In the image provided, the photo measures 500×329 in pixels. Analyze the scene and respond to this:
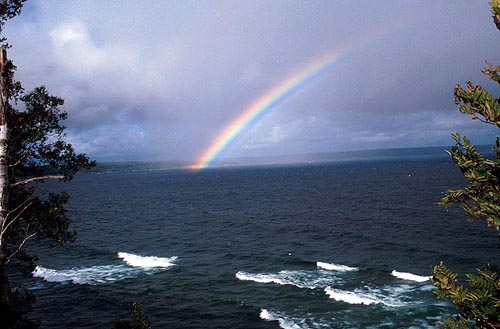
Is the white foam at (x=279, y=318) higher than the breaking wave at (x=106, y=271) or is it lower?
lower

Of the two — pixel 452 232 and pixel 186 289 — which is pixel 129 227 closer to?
pixel 186 289

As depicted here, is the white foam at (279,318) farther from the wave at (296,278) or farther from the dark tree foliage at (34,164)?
the dark tree foliage at (34,164)

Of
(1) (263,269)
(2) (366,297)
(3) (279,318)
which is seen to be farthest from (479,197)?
(1) (263,269)

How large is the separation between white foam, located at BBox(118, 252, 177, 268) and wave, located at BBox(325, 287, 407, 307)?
24323mm

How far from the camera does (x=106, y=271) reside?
47.3 meters

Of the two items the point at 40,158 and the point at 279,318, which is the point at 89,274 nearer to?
the point at 279,318

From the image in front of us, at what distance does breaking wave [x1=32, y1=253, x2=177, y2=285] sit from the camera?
44000mm

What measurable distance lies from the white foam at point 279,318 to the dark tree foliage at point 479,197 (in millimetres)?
22320

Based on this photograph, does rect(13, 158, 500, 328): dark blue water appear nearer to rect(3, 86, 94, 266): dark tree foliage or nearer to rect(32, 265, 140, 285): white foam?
rect(32, 265, 140, 285): white foam

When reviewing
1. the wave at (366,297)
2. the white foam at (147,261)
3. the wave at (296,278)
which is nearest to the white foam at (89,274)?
the white foam at (147,261)

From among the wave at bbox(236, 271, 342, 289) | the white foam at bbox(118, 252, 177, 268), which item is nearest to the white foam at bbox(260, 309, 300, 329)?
the wave at bbox(236, 271, 342, 289)

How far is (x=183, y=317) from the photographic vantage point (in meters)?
33.2

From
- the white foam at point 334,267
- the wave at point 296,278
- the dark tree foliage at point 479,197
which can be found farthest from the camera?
the white foam at point 334,267

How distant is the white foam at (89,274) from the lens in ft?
143
